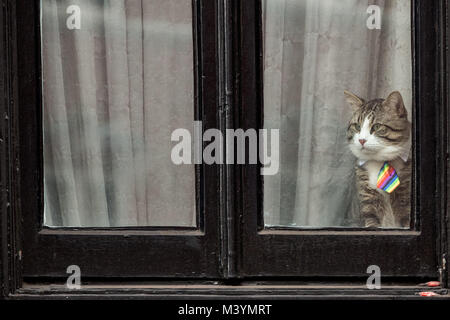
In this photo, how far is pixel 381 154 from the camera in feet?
14.7

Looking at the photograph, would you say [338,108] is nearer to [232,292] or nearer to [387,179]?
[387,179]

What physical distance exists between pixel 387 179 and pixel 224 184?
2.60 feet

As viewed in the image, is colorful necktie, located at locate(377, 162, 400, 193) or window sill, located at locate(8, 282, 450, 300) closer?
window sill, located at locate(8, 282, 450, 300)

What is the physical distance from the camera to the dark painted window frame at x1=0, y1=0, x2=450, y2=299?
431 centimetres

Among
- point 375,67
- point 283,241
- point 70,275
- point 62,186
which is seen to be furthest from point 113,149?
point 375,67

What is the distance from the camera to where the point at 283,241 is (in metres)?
4.38

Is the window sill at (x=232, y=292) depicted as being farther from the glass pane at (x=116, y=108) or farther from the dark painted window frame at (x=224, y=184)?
the glass pane at (x=116, y=108)

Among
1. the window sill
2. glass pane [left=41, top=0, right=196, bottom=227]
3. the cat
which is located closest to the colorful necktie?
the cat

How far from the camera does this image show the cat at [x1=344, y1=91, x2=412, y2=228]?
4457 millimetres

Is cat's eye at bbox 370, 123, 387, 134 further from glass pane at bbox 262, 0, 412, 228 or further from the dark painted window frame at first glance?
the dark painted window frame

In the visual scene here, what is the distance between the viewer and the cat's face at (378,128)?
448 cm

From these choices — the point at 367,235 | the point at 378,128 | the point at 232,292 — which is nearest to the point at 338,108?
the point at 378,128

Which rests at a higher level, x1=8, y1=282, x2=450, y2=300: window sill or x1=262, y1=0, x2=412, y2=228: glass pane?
x1=262, y1=0, x2=412, y2=228: glass pane

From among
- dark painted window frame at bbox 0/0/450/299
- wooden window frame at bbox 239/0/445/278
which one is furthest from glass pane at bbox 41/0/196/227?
wooden window frame at bbox 239/0/445/278
